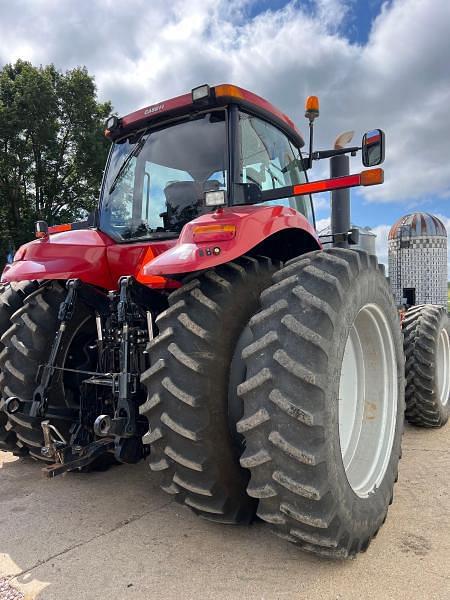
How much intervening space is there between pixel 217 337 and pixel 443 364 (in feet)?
11.9

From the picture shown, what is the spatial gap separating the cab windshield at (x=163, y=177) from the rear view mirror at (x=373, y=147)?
0.83m

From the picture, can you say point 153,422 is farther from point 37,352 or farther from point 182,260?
point 37,352

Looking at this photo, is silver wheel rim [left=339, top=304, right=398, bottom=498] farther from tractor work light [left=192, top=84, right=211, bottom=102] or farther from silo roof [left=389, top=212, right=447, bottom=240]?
silo roof [left=389, top=212, right=447, bottom=240]

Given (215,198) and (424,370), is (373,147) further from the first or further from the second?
(424,370)

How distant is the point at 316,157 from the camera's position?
12.6 ft

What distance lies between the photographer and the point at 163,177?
3123 mm

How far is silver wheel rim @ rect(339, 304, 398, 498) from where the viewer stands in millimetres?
2691

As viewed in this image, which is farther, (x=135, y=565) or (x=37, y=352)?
(x=37, y=352)

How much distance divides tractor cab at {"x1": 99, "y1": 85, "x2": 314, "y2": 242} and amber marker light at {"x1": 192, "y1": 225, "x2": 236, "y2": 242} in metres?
0.51

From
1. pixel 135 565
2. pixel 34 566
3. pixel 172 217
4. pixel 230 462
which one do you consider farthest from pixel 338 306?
pixel 34 566

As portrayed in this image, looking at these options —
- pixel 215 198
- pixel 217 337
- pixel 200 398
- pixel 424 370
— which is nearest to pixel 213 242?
pixel 215 198

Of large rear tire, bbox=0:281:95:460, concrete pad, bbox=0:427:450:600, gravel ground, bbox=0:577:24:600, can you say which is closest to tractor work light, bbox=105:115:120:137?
large rear tire, bbox=0:281:95:460

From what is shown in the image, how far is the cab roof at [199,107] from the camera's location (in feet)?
8.89

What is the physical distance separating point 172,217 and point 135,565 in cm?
189
